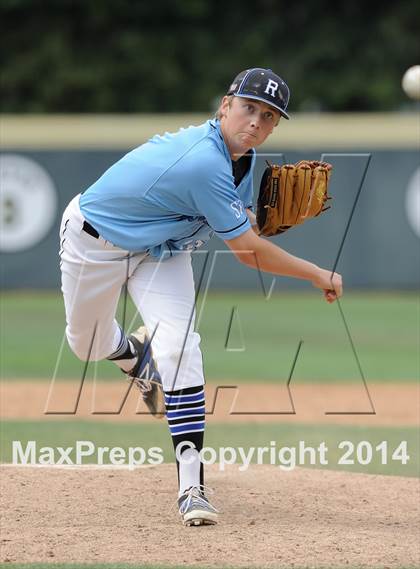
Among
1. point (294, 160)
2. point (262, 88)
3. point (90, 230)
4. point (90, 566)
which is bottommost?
point (90, 566)

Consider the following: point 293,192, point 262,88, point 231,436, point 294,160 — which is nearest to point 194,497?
point 293,192

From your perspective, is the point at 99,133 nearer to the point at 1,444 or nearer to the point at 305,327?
the point at 305,327

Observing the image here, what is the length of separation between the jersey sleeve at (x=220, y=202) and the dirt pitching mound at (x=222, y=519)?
4.01 ft

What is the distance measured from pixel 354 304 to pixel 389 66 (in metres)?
9.34

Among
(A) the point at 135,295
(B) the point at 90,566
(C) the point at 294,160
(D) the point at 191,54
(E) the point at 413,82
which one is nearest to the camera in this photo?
(B) the point at 90,566

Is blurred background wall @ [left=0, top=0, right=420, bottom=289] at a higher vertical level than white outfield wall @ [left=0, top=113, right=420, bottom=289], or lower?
higher

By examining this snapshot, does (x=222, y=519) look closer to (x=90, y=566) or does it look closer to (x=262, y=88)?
(x=90, y=566)

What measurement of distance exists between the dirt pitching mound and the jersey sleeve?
4.01 feet

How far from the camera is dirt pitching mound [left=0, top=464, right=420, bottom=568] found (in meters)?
4.36

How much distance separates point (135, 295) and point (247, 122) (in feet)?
2.94

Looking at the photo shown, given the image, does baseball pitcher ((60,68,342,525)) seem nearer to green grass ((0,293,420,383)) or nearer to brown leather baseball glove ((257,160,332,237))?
brown leather baseball glove ((257,160,332,237))

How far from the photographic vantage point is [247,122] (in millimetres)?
4816

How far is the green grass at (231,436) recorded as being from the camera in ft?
22.2

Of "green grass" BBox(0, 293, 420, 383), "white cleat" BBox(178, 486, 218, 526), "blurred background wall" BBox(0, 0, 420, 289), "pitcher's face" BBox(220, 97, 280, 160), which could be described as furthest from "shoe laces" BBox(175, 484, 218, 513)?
"blurred background wall" BBox(0, 0, 420, 289)
